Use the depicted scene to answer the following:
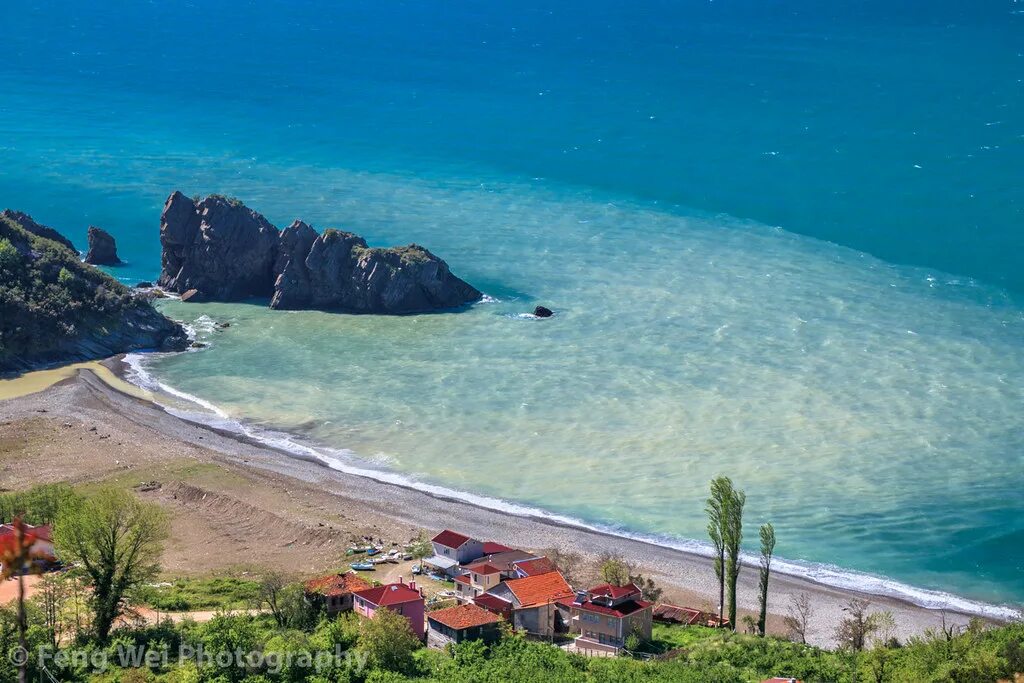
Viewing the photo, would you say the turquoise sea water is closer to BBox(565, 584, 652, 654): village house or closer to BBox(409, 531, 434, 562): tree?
BBox(409, 531, 434, 562): tree

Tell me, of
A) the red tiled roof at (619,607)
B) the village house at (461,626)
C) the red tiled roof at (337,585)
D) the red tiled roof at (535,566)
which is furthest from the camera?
the red tiled roof at (535,566)

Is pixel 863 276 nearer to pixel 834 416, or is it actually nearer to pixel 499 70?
pixel 834 416

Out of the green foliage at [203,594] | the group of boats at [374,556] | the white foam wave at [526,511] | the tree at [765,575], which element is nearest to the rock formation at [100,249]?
the white foam wave at [526,511]

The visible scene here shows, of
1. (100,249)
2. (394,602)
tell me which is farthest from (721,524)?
(100,249)

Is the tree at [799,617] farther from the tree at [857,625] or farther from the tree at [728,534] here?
the tree at [728,534]

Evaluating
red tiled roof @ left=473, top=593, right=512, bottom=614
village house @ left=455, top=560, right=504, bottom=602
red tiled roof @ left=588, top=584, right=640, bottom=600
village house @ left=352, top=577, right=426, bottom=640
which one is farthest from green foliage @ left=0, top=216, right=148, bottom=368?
red tiled roof @ left=588, top=584, right=640, bottom=600

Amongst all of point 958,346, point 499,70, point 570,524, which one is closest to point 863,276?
point 958,346
